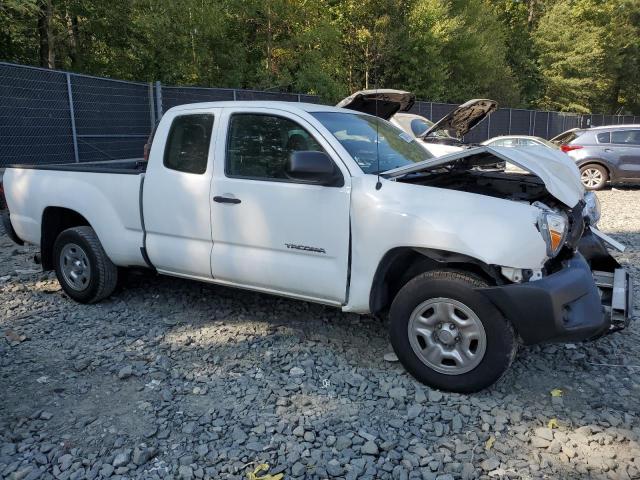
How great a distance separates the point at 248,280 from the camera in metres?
4.20

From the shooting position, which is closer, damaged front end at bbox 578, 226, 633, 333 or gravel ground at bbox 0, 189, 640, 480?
gravel ground at bbox 0, 189, 640, 480

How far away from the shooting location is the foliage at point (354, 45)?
16.5 meters

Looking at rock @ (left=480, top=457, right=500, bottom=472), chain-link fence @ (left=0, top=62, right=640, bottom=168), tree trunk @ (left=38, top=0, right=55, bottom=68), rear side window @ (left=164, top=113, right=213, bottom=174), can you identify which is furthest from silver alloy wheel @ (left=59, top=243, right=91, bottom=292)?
tree trunk @ (left=38, top=0, right=55, bottom=68)

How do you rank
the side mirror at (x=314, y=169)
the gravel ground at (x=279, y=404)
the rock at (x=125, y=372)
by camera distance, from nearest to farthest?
the gravel ground at (x=279, y=404)
the side mirror at (x=314, y=169)
the rock at (x=125, y=372)

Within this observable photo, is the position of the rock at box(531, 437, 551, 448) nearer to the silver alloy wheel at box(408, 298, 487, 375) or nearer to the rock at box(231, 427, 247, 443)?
the silver alloy wheel at box(408, 298, 487, 375)

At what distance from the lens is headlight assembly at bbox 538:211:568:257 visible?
3223mm

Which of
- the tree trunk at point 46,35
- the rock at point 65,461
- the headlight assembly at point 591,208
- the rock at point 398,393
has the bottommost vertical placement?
the rock at point 65,461

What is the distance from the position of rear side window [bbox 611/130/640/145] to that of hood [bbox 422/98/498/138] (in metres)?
4.06

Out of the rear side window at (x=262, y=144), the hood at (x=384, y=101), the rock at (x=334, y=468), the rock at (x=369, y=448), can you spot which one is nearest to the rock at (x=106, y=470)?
the rock at (x=334, y=468)

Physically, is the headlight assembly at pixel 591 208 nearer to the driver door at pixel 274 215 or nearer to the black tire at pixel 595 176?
the driver door at pixel 274 215

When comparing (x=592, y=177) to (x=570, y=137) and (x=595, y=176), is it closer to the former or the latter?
(x=595, y=176)

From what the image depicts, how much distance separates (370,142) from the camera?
4.27 metres

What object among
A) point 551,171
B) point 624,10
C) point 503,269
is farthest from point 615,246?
point 624,10

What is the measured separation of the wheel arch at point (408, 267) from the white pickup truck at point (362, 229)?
12 mm
